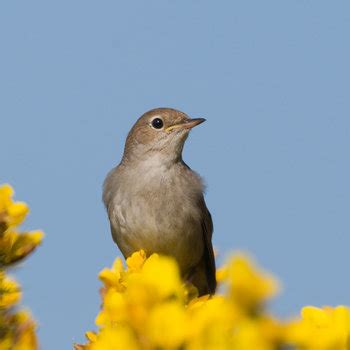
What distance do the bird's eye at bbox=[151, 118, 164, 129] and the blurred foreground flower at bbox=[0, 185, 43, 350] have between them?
6.17 m

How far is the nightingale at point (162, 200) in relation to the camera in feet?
27.3

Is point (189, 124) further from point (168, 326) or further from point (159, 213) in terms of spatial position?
point (168, 326)

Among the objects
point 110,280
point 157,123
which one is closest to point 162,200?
point 157,123

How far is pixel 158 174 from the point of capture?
8672 mm

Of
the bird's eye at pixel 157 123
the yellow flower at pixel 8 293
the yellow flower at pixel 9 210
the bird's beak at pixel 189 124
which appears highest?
the bird's eye at pixel 157 123

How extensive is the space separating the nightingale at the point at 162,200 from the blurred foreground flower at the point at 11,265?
5.42m

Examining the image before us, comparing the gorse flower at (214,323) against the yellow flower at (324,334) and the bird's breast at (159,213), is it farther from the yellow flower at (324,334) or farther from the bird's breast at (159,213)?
the bird's breast at (159,213)

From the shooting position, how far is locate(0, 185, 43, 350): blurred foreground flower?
1448 millimetres

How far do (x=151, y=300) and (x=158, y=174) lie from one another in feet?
25.5

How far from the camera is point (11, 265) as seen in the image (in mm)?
2387

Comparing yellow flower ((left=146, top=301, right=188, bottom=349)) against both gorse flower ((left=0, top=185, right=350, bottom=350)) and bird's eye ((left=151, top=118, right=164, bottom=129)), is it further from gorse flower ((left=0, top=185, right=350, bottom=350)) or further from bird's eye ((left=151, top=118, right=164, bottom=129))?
bird's eye ((left=151, top=118, right=164, bottom=129))

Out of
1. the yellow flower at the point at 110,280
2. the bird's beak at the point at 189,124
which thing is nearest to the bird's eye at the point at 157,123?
the bird's beak at the point at 189,124

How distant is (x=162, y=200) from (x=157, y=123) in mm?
1100

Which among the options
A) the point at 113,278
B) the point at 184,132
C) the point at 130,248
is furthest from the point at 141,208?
the point at 113,278
